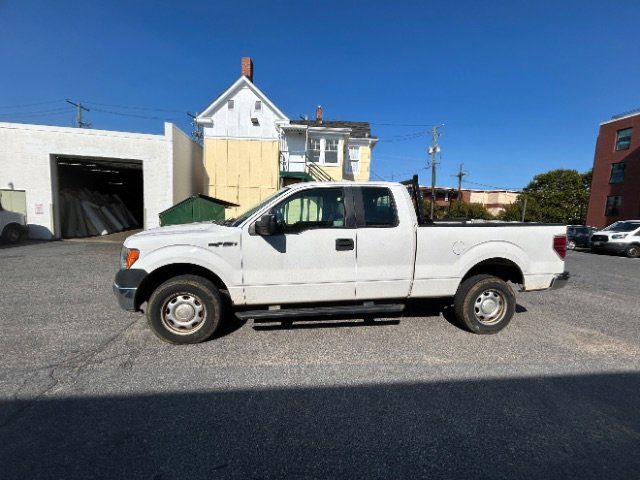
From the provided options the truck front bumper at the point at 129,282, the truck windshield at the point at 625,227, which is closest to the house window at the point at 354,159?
the truck windshield at the point at 625,227

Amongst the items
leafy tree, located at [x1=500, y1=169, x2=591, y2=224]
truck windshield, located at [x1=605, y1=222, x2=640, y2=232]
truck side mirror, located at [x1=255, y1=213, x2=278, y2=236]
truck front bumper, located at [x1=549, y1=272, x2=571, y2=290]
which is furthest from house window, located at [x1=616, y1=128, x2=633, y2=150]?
truck side mirror, located at [x1=255, y1=213, x2=278, y2=236]

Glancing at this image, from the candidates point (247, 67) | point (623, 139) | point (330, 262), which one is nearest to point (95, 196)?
point (247, 67)

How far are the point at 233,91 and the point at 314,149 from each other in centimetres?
622

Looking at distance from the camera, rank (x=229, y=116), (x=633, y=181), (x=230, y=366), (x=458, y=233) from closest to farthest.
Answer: (x=230, y=366) → (x=458, y=233) → (x=229, y=116) → (x=633, y=181)

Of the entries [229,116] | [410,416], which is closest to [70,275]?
[410,416]

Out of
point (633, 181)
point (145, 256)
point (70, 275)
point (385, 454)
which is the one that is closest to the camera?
point (385, 454)

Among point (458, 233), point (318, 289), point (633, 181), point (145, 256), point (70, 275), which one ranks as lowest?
point (70, 275)

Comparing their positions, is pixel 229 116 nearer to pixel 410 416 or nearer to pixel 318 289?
pixel 318 289

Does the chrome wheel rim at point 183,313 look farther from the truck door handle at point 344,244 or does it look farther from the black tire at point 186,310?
the truck door handle at point 344,244

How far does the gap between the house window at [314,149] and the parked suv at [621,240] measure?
54.1 feet

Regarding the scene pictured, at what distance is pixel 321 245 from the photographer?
389cm

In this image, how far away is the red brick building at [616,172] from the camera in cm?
2644

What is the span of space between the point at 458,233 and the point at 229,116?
17.7m

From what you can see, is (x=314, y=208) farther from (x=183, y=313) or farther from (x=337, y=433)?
(x=337, y=433)
